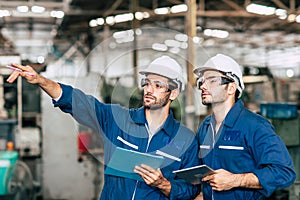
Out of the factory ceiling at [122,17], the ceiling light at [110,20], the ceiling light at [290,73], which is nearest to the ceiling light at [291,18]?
the factory ceiling at [122,17]

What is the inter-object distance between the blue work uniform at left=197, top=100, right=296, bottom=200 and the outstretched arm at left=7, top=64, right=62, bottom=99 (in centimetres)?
60

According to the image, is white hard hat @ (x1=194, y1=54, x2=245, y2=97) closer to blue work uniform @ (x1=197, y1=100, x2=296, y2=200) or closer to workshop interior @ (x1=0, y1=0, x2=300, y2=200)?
blue work uniform @ (x1=197, y1=100, x2=296, y2=200)

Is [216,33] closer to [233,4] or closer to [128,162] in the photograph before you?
[233,4]

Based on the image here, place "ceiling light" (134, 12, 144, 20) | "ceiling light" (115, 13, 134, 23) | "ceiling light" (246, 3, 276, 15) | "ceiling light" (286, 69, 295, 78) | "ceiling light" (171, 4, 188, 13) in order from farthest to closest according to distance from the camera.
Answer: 1. "ceiling light" (286, 69, 295, 78)
2. "ceiling light" (246, 3, 276, 15)
3. "ceiling light" (115, 13, 134, 23)
4. "ceiling light" (171, 4, 188, 13)
5. "ceiling light" (134, 12, 144, 20)

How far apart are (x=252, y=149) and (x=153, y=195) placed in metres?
0.42

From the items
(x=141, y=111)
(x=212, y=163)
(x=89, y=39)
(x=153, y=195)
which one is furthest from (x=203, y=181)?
(x=89, y=39)

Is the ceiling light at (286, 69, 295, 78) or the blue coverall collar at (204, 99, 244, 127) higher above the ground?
the ceiling light at (286, 69, 295, 78)

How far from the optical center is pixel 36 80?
5.64ft

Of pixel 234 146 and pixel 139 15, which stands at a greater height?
pixel 139 15

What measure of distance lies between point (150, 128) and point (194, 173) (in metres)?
0.27

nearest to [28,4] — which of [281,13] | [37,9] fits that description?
[37,9]

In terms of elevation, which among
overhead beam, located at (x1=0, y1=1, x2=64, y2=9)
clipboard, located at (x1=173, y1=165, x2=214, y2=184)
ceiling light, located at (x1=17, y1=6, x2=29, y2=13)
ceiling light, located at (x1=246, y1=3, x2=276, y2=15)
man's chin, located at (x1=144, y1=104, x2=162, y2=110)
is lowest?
clipboard, located at (x1=173, y1=165, x2=214, y2=184)

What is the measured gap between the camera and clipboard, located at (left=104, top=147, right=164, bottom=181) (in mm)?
1721

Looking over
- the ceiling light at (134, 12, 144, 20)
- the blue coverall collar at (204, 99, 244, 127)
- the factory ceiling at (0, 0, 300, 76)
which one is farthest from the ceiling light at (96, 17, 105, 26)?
the blue coverall collar at (204, 99, 244, 127)
